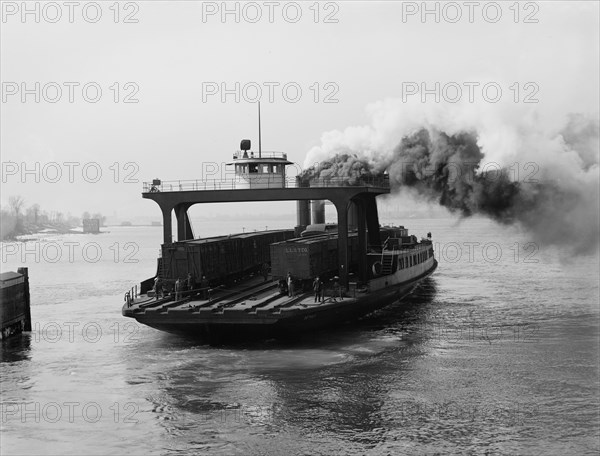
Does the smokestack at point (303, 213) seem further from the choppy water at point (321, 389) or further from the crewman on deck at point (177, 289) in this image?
the crewman on deck at point (177, 289)

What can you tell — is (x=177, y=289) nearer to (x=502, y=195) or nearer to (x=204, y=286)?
(x=204, y=286)

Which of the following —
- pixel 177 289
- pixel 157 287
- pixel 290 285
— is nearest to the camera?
→ pixel 177 289

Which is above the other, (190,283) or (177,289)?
(190,283)

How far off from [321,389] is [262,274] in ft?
74.8

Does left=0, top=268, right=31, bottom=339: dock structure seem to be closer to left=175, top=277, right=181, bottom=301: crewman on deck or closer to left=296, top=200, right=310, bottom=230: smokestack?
left=175, top=277, right=181, bottom=301: crewman on deck

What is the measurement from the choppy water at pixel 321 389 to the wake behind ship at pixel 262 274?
1701 millimetres

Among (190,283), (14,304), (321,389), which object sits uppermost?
(190,283)

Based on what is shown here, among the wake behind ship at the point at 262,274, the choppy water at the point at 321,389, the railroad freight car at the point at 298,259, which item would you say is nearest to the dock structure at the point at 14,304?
the choppy water at the point at 321,389

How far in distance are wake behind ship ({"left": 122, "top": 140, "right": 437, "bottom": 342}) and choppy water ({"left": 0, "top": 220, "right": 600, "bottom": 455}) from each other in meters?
1.70

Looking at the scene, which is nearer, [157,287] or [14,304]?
[157,287]

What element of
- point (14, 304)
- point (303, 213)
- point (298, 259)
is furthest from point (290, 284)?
point (303, 213)

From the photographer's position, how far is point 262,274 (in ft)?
173

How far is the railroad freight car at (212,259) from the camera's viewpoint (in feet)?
135

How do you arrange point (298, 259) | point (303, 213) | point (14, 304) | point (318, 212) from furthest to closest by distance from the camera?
point (318, 212)
point (303, 213)
point (14, 304)
point (298, 259)
